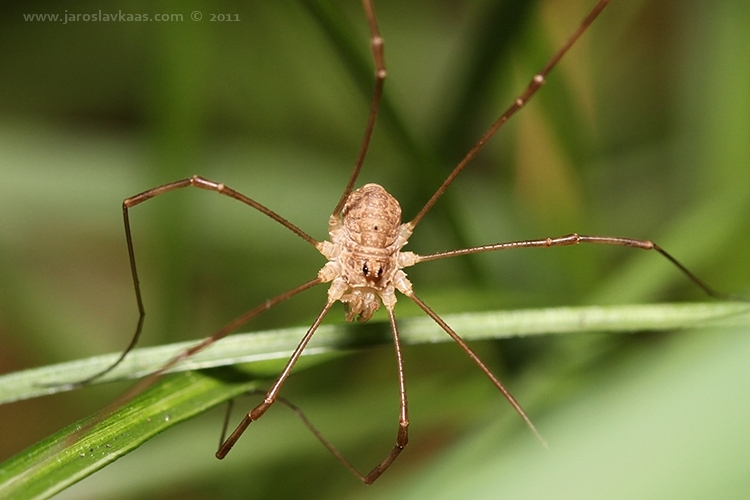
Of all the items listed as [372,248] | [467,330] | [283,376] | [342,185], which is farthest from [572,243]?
[342,185]

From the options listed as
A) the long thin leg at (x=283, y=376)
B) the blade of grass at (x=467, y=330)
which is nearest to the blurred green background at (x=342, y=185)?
the blade of grass at (x=467, y=330)

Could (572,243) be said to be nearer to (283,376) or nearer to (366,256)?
(366,256)

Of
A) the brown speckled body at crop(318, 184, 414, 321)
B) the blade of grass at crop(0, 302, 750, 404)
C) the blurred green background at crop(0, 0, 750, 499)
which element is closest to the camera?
the blade of grass at crop(0, 302, 750, 404)

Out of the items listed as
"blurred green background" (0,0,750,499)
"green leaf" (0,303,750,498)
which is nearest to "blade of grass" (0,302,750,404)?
"green leaf" (0,303,750,498)

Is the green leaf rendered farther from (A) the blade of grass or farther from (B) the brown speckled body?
(B) the brown speckled body

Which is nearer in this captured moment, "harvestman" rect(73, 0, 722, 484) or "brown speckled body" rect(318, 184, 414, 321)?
"harvestman" rect(73, 0, 722, 484)

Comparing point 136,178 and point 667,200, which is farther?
point 667,200

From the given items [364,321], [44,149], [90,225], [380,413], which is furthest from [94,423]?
[90,225]

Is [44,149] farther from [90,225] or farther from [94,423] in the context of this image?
[94,423]
